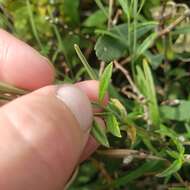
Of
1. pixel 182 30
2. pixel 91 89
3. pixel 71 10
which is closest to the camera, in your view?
pixel 91 89

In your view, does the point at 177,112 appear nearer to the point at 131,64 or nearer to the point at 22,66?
the point at 131,64

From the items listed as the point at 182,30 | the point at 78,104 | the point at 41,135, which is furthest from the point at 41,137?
the point at 182,30

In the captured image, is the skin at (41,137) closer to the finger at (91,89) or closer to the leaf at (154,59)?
the finger at (91,89)

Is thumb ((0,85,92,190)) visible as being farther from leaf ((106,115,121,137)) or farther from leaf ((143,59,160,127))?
leaf ((143,59,160,127))

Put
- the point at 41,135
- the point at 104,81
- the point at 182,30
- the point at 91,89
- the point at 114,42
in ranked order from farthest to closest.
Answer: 1. the point at 182,30
2. the point at 114,42
3. the point at 91,89
4. the point at 104,81
5. the point at 41,135

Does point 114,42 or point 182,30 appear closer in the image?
point 114,42

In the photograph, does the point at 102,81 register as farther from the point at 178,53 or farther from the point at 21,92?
the point at 178,53

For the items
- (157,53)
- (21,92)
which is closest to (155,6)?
(157,53)
